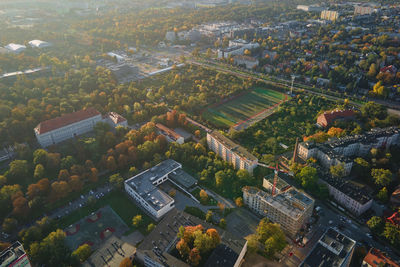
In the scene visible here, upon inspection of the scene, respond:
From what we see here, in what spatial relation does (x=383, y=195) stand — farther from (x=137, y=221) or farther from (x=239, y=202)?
(x=137, y=221)

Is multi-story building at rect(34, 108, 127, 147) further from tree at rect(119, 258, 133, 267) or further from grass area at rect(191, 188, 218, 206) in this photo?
tree at rect(119, 258, 133, 267)

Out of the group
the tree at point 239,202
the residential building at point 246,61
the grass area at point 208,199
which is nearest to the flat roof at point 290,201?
the tree at point 239,202

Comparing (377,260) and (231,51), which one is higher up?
(231,51)

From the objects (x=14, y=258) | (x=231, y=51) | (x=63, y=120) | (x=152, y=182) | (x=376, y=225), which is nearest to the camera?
(x=14, y=258)

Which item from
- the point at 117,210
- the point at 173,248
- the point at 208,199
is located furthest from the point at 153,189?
the point at 173,248

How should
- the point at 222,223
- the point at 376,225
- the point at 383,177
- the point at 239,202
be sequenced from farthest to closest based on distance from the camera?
1. the point at 383,177
2. the point at 239,202
3. the point at 222,223
4. the point at 376,225

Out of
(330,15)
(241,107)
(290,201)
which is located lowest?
(241,107)

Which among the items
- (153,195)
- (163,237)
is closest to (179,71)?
(153,195)

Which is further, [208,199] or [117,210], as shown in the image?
[208,199]
